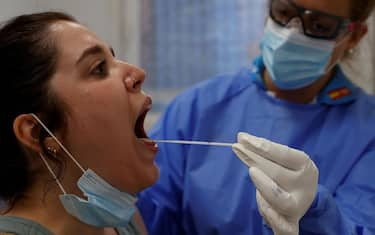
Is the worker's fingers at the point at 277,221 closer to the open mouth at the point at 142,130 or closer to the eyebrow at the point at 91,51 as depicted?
the open mouth at the point at 142,130

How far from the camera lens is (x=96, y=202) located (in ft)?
3.68

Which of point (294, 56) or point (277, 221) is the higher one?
point (294, 56)

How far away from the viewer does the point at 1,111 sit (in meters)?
1.16

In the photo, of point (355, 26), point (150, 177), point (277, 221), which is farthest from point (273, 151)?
point (355, 26)

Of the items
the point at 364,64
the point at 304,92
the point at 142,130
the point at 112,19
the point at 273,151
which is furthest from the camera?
the point at 112,19

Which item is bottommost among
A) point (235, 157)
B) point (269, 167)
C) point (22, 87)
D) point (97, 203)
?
point (235, 157)

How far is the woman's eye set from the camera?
46.6 inches

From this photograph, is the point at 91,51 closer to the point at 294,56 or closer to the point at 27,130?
the point at 27,130

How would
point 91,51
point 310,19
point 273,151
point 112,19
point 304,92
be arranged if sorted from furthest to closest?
1. point 112,19
2. point 304,92
3. point 310,19
4. point 91,51
5. point 273,151

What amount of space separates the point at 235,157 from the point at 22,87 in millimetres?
648

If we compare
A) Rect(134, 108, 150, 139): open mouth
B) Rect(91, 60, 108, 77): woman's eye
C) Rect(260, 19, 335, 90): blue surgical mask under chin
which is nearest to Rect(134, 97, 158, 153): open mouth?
Rect(134, 108, 150, 139): open mouth

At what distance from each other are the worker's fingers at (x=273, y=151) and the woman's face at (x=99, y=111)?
26cm

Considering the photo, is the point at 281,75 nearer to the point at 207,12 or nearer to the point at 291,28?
the point at 291,28

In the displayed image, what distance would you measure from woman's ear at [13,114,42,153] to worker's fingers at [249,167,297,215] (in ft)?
1.53
